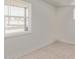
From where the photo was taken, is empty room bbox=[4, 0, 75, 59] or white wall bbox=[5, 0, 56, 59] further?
white wall bbox=[5, 0, 56, 59]

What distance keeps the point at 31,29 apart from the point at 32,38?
7.1 inches

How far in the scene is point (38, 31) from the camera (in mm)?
2354

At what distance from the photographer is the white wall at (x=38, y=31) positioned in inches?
78.7

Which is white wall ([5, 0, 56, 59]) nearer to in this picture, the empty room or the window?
the empty room

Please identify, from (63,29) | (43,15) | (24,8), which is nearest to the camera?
(63,29)

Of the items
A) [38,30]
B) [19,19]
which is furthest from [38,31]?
[19,19]

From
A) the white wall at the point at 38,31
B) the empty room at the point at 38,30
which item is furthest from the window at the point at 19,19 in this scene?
the white wall at the point at 38,31

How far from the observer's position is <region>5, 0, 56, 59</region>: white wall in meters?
2.00

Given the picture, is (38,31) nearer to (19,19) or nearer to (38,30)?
(38,30)

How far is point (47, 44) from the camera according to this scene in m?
2.20

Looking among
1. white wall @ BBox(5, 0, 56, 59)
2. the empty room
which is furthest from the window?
white wall @ BBox(5, 0, 56, 59)

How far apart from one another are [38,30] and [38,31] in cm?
2
